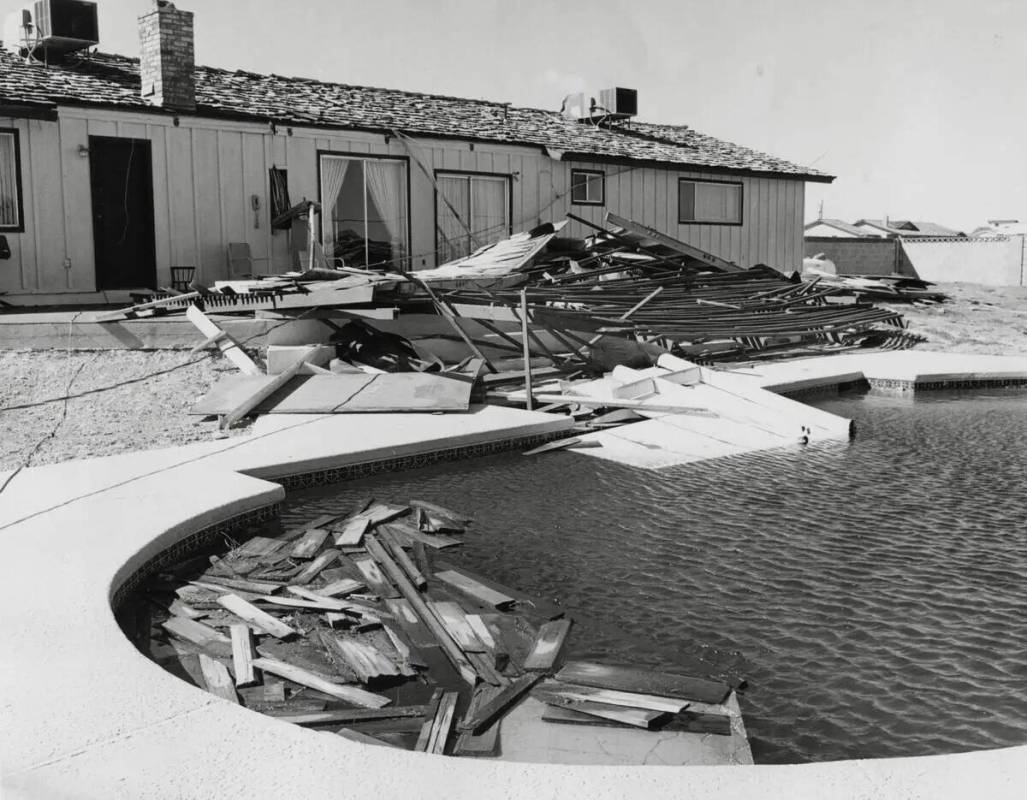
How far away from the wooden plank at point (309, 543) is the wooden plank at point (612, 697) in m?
2.37

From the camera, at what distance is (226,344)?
12.9 m

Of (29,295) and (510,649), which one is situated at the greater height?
(29,295)

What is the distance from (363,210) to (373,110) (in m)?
2.15

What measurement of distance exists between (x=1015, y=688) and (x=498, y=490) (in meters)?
4.45

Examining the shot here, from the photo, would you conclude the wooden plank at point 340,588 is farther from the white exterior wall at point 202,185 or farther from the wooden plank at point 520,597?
the white exterior wall at point 202,185

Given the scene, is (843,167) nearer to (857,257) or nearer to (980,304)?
(857,257)

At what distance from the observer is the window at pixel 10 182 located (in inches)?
565

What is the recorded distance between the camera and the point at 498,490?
8562mm

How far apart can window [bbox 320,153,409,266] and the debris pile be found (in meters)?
11.1

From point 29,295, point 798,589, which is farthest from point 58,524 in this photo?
point 29,295

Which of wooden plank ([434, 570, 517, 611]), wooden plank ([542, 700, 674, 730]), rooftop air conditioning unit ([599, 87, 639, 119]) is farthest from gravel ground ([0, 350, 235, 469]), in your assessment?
rooftop air conditioning unit ([599, 87, 639, 119])

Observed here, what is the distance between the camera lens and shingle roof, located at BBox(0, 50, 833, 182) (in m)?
15.5

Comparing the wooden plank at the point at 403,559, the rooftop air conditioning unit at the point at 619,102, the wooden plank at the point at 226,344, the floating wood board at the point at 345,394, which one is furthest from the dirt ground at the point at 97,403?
the rooftop air conditioning unit at the point at 619,102

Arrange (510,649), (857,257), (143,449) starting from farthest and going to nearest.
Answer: (857,257) → (143,449) → (510,649)
